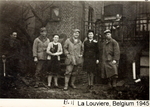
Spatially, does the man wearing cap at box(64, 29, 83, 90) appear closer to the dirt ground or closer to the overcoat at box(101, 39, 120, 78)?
the dirt ground

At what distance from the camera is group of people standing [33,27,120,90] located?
3848 millimetres

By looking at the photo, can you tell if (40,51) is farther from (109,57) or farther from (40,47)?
(109,57)

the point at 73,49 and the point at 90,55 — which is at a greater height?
the point at 73,49

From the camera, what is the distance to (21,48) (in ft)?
12.7

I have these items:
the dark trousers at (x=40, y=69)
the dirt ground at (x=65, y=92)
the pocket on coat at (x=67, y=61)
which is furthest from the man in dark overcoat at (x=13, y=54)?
the pocket on coat at (x=67, y=61)

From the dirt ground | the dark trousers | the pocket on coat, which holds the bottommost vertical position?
the dirt ground

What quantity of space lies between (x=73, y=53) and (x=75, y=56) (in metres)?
0.07

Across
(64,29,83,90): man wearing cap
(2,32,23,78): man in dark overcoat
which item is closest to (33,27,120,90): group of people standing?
(64,29,83,90): man wearing cap

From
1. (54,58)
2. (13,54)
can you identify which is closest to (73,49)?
(54,58)

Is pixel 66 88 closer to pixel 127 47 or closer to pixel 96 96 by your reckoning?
pixel 96 96

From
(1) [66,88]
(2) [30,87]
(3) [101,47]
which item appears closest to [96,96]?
(1) [66,88]

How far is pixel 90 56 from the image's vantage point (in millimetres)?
3855

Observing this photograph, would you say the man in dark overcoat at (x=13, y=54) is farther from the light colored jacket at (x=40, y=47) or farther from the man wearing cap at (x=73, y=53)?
the man wearing cap at (x=73, y=53)

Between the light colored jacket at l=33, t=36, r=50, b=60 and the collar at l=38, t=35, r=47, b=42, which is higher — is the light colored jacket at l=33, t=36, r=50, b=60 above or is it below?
below
